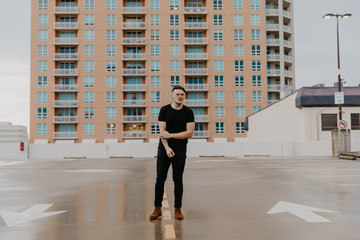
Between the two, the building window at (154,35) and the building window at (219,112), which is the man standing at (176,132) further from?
the building window at (154,35)

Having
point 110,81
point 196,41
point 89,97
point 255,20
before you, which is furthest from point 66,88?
point 255,20

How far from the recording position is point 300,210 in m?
6.95

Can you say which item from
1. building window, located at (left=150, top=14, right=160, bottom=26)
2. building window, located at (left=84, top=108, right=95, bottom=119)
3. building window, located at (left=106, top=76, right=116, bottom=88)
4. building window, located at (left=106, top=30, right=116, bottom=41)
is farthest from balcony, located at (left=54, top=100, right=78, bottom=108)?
building window, located at (left=150, top=14, right=160, bottom=26)

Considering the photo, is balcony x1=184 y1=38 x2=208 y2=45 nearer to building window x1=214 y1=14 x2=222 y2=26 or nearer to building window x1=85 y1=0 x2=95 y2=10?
building window x1=214 y1=14 x2=222 y2=26

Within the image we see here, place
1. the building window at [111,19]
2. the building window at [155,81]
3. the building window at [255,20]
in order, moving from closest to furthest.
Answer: the building window at [155,81]
the building window at [111,19]
the building window at [255,20]

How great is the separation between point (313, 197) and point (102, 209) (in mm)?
4721

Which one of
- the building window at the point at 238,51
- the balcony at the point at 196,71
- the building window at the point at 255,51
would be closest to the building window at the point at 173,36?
the balcony at the point at 196,71

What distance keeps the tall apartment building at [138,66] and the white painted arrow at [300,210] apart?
59.7 meters

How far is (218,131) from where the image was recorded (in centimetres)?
6794

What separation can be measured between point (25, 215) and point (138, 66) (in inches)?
2496

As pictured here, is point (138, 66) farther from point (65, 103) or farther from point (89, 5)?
point (65, 103)

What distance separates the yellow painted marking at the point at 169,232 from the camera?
196 inches

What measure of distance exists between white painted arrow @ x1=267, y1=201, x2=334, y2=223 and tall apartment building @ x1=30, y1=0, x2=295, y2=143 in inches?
2351

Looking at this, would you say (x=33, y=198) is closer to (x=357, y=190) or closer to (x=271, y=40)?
(x=357, y=190)
